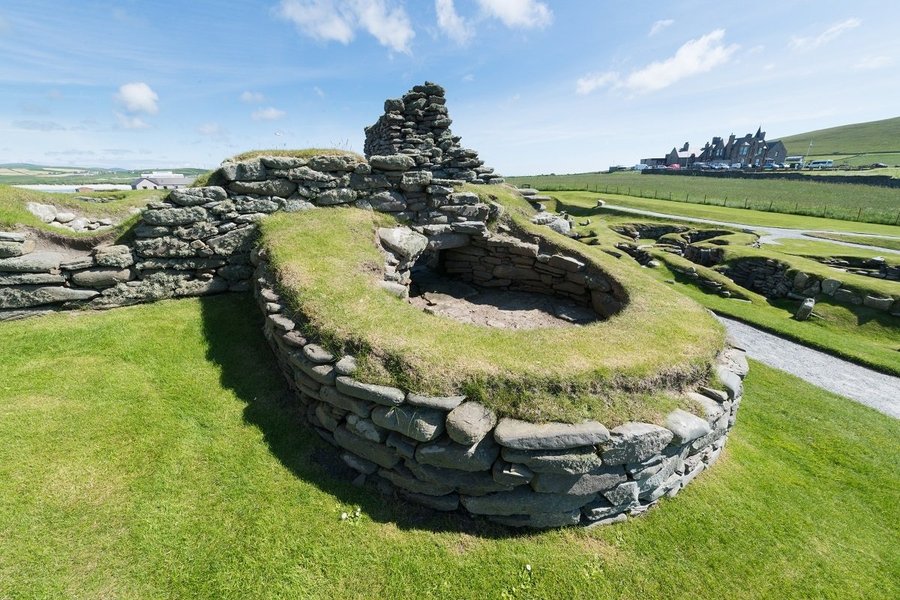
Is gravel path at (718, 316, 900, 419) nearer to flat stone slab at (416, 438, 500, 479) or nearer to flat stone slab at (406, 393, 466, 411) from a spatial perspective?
flat stone slab at (416, 438, 500, 479)

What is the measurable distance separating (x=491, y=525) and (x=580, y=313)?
6.49 m

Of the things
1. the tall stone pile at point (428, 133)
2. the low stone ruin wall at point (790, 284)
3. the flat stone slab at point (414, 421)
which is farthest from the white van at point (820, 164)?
the flat stone slab at point (414, 421)

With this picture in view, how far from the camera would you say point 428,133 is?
17.8 meters

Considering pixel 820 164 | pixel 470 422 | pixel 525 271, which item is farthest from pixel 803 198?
pixel 820 164

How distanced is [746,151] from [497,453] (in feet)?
538

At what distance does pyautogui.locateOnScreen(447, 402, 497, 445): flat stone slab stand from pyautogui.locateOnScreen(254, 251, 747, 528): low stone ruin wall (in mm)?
11

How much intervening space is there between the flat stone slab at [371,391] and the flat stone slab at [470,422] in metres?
0.65

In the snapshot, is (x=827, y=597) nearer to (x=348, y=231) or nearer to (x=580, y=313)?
(x=580, y=313)

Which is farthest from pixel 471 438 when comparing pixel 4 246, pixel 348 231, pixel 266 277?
pixel 4 246

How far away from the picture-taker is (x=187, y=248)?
26.6ft

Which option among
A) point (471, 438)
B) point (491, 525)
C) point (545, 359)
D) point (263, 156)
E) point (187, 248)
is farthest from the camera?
point (263, 156)

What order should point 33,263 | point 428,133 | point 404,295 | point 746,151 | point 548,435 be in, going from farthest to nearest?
1. point 746,151
2. point 428,133
3. point 404,295
4. point 33,263
5. point 548,435

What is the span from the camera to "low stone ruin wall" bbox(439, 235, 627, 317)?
9.71 metres

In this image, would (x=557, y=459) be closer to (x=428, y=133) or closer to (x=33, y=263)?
(x=33, y=263)
